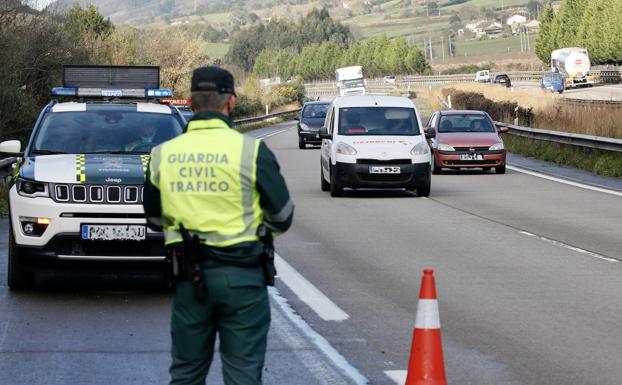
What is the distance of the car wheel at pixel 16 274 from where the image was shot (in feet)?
→ 37.3

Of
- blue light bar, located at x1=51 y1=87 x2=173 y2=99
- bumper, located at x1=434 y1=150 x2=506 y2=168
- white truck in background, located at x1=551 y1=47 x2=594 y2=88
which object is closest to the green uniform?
blue light bar, located at x1=51 y1=87 x2=173 y2=99

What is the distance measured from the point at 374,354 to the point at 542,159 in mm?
26517

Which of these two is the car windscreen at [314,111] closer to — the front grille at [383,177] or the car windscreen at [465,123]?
the car windscreen at [465,123]

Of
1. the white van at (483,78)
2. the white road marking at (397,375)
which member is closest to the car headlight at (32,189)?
the white road marking at (397,375)

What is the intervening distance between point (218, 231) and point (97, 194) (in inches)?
232

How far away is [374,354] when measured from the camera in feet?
28.5

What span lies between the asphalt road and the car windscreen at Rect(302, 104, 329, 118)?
2540 cm

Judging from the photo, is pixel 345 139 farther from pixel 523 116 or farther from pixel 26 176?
pixel 523 116

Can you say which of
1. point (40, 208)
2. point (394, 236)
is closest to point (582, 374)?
point (40, 208)

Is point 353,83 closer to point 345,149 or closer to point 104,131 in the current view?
point 345,149

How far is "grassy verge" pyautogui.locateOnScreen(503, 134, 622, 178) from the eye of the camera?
28.9m

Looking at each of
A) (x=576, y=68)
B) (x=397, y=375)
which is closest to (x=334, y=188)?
(x=397, y=375)

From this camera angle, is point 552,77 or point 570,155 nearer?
point 570,155

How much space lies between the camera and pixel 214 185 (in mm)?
5434
